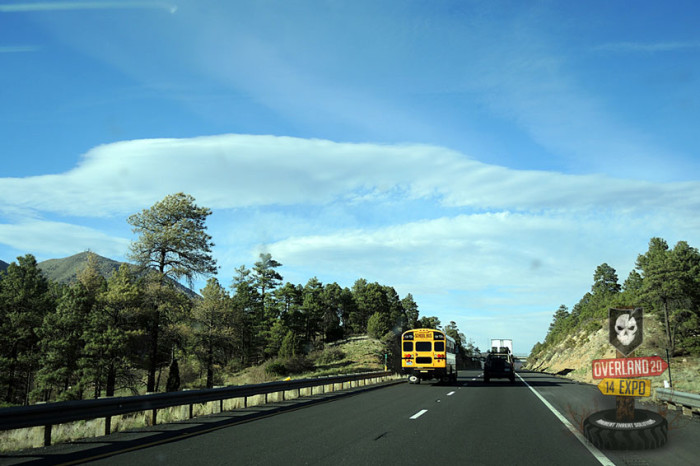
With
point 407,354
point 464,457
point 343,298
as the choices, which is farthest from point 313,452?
point 343,298

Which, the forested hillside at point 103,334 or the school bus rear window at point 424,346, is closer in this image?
the school bus rear window at point 424,346

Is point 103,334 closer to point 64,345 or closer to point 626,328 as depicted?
point 64,345

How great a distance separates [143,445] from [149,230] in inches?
1199

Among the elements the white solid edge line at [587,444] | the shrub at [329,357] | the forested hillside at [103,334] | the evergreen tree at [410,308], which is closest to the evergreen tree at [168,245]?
the forested hillside at [103,334]

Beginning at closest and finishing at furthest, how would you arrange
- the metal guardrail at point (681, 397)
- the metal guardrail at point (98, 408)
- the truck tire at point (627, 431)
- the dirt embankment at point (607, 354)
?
the truck tire at point (627, 431) < the metal guardrail at point (98, 408) < the metal guardrail at point (681, 397) < the dirt embankment at point (607, 354)

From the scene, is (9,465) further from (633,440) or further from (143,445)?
(633,440)

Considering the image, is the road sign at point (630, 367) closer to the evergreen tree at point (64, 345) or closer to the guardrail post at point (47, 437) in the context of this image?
the guardrail post at point (47, 437)

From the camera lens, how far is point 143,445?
9625mm

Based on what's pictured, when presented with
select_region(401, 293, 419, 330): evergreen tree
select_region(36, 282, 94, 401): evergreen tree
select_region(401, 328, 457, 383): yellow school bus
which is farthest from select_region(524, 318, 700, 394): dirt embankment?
select_region(401, 293, 419, 330): evergreen tree

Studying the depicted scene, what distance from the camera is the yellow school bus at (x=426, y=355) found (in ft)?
107

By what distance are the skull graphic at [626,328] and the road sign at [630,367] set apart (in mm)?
197

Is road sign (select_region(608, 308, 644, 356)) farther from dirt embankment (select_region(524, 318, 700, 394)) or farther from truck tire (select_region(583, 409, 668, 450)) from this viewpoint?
dirt embankment (select_region(524, 318, 700, 394))

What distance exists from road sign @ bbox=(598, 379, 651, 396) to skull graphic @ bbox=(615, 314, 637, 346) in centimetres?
53

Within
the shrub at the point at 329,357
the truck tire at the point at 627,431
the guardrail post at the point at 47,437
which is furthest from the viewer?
the shrub at the point at 329,357
